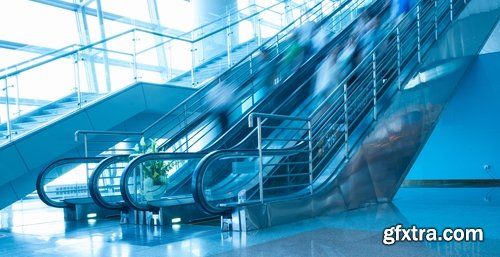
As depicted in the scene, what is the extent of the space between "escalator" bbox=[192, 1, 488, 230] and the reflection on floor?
0.85 feet

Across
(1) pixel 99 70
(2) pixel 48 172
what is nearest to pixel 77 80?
(1) pixel 99 70

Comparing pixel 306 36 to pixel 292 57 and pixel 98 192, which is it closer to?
pixel 292 57

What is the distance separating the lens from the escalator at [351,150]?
17.9 ft

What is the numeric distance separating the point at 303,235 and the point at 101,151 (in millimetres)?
5779

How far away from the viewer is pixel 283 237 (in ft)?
15.3

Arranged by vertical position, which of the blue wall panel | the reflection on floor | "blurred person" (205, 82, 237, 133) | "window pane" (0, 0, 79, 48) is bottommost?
the reflection on floor

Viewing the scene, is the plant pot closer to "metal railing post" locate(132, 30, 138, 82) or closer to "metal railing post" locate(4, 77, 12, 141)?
"metal railing post" locate(4, 77, 12, 141)

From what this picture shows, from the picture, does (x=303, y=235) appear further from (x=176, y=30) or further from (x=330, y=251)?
(x=176, y=30)

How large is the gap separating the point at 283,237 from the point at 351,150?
86.6 inches

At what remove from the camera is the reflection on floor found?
3.89 metres

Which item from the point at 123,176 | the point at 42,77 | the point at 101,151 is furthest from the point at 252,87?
the point at 123,176

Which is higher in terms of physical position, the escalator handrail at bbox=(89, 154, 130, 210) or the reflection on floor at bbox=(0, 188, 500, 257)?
the escalator handrail at bbox=(89, 154, 130, 210)

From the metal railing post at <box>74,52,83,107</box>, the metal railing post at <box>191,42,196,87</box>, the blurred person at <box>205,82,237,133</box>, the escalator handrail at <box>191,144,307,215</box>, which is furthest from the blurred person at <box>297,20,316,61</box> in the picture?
the escalator handrail at <box>191,144,307,215</box>

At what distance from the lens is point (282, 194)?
19.7 ft
